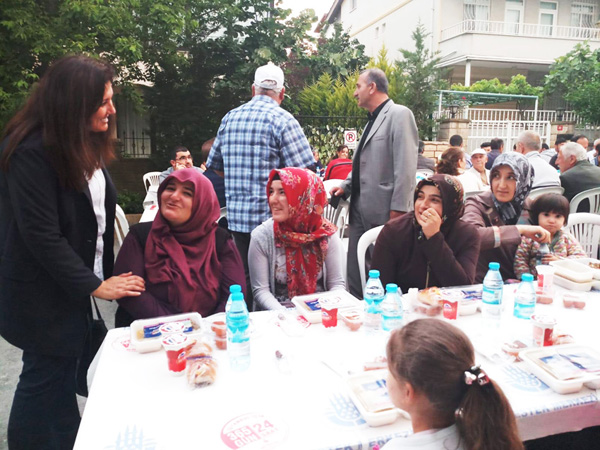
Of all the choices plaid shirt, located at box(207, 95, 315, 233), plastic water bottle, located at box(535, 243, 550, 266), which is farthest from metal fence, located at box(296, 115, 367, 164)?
plastic water bottle, located at box(535, 243, 550, 266)

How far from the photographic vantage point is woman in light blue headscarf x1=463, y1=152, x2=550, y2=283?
9.73ft

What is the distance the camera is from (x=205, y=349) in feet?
5.35

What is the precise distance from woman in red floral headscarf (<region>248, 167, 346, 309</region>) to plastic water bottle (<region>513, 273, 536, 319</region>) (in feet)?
2.96

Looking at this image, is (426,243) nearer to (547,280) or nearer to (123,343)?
(547,280)

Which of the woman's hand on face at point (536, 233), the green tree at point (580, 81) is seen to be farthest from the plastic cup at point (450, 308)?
the green tree at point (580, 81)

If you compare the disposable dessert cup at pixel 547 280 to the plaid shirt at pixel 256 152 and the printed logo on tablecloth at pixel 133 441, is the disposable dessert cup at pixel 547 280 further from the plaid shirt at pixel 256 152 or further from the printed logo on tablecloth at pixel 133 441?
the printed logo on tablecloth at pixel 133 441

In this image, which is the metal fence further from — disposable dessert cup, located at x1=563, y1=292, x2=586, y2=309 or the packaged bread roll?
the packaged bread roll

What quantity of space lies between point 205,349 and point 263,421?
438mm

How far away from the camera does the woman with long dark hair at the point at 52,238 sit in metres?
1.71

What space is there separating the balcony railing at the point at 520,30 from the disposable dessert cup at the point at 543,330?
15.6 metres

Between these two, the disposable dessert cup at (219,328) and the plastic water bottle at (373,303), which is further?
the plastic water bottle at (373,303)

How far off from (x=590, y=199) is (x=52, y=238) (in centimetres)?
486

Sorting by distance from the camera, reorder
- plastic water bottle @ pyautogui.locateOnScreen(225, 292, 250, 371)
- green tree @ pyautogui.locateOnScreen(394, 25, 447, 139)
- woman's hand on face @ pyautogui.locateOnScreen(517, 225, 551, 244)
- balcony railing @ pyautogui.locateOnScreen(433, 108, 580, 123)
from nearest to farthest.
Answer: plastic water bottle @ pyautogui.locateOnScreen(225, 292, 250, 371)
woman's hand on face @ pyautogui.locateOnScreen(517, 225, 551, 244)
green tree @ pyautogui.locateOnScreen(394, 25, 447, 139)
balcony railing @ pyautogui.locateOnScreen(433, 108, 580, 123)

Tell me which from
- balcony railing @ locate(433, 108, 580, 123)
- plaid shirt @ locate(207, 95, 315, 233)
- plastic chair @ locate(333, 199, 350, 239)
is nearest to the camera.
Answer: plaid shirt @ locate(207, 95, 315, 233)
